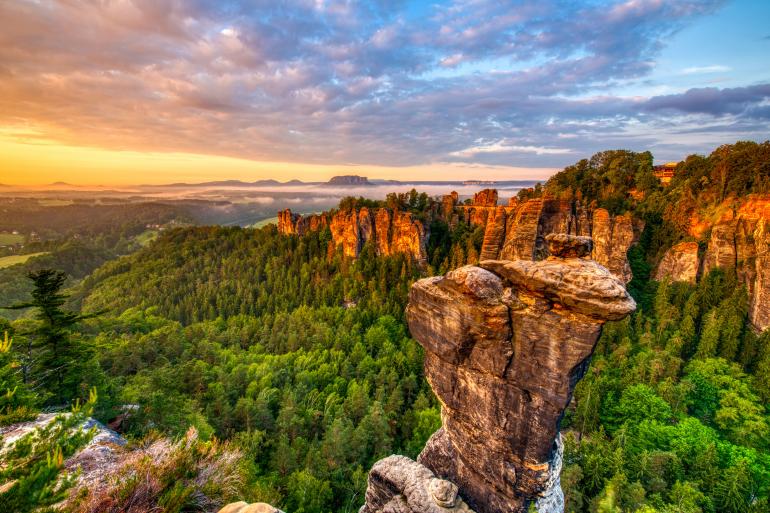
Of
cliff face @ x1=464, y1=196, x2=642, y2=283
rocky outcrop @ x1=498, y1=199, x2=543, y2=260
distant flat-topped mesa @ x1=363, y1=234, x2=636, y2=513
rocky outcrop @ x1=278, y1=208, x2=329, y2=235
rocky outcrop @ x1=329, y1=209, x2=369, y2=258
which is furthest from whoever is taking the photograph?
rocky outcrop @ x1=278, y1=208, x2=329, y2=235

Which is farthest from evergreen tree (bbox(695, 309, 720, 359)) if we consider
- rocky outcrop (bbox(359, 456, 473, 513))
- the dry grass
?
the dry grass

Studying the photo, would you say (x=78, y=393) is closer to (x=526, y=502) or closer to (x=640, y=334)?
(x=526, y=502)

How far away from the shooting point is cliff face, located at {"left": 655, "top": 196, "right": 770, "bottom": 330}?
121 ft

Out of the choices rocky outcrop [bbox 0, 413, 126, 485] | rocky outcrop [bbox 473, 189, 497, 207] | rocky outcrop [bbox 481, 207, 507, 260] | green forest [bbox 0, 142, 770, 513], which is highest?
rocky outcrop [bbox 473, 189, 497, 207]

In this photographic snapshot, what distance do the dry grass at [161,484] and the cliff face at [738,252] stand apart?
5449 cm

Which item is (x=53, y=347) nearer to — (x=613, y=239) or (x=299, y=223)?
(x=613, y=239)

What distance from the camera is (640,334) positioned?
137 ft

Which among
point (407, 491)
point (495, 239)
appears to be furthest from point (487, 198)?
point (407, 491)

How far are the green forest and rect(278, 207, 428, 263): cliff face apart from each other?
3.01 metres

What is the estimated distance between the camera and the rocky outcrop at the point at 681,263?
1715 inches

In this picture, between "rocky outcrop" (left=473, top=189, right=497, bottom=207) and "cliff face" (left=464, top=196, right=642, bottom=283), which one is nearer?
"cliff face" (left=464, top=196, right=642, bottom=283)

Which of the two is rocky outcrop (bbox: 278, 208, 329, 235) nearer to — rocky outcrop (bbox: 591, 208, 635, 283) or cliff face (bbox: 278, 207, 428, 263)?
cliff face (bbox: 278, 207, 428, 263)

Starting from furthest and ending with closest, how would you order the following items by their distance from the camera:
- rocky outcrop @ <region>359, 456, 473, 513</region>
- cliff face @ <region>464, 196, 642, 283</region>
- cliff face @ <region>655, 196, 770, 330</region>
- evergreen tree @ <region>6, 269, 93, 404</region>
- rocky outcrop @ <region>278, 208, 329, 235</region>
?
rocky outcrop @ <region>278, 208, 329, 235</region>, cliff face @ <region>464, 196, 642, 283</region>, cliff face @ <region>655, 196, 770, 330</region>, evergreen tree @ <region>6, 269, 93, 404</region>, rocky outcrop @ <region>359, 456, 473, 513</region>

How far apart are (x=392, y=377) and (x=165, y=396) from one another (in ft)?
81.7
